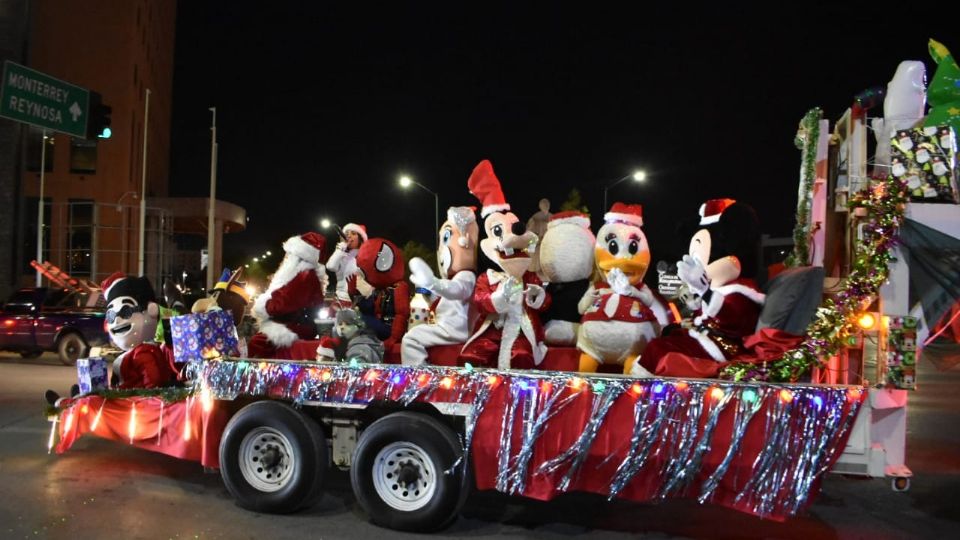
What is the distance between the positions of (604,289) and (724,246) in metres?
1.08

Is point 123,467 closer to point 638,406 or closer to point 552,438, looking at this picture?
point 552,438

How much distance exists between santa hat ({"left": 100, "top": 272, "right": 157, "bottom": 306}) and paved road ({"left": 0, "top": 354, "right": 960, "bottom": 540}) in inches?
64.7

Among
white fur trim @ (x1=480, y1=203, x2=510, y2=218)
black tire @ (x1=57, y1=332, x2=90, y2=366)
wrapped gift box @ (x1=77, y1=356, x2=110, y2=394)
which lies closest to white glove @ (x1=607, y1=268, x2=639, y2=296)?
white fur trim @ (x1=480, y1=203, x2=510, y2=218)

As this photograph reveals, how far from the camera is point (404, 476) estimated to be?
231 inches

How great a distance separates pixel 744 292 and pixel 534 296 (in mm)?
1711

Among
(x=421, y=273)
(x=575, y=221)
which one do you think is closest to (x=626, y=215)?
(x=575, y=221)

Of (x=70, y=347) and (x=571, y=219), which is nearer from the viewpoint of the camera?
(x=571, y=219)

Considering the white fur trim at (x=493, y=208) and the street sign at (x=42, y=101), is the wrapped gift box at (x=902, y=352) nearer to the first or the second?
the white fur trim at (x=493, y=208)

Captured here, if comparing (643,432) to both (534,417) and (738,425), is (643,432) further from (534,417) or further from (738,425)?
(534,417)

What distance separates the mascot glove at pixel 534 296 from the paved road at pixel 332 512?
170cm

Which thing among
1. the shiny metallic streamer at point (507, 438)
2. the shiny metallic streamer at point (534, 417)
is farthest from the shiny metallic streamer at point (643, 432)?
the shiny metallic streamer at point (507, 438)

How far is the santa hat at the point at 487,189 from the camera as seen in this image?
23.7 feet

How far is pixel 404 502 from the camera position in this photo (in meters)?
5.92

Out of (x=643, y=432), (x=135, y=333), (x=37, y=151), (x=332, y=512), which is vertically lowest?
(x=332, y=512)
